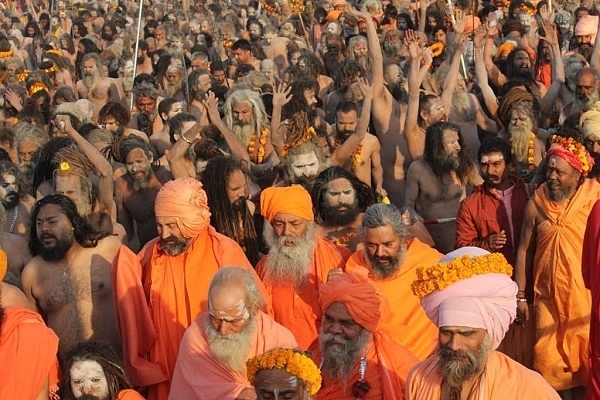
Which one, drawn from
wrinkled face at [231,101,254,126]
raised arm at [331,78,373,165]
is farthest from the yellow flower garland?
wrinkled face at [231,101,254,126]

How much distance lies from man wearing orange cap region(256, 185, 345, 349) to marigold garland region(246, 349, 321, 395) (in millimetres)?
1533

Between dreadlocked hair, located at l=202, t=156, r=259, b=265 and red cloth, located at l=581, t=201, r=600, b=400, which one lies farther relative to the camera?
dreadlocked hair, located at l=202, t=156, r=259, b=265

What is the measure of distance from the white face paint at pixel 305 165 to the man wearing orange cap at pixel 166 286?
1328 mm

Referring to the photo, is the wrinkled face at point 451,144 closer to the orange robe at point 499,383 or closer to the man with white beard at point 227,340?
the man with white beard at point 227,340

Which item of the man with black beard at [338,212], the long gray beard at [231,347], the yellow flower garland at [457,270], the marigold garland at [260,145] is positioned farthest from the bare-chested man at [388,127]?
the yellow flower garland at [457,270]

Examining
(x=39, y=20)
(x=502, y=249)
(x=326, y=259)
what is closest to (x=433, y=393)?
(x=326, y=259)

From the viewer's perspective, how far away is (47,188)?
8023mm

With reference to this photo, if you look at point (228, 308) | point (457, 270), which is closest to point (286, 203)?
point (228, 308)

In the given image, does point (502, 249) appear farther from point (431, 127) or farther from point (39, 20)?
point (39, 20)

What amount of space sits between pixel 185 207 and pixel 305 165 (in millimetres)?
1477

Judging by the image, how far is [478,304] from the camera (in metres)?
4.15

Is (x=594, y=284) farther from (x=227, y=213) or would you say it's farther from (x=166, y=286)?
(x=227, y=213)

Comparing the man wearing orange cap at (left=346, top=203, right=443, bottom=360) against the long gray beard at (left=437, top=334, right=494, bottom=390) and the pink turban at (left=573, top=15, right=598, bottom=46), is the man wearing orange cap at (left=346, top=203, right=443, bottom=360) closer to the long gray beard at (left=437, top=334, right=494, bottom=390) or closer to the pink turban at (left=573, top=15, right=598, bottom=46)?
the long gray beard at (left=437, top=334, right=494, bottom=390)

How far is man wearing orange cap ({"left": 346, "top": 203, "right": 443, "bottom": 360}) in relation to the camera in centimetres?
564
